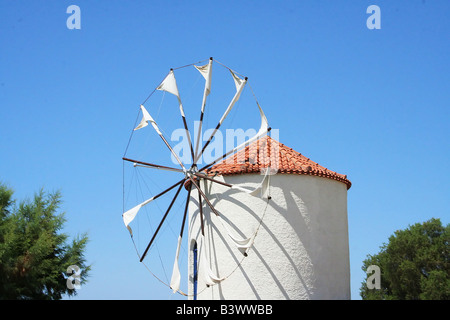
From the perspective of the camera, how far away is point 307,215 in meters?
16.4

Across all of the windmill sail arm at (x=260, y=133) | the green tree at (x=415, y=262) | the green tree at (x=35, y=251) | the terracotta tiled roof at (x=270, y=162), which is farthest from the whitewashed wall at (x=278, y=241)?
the green tree at (x=415, y=262)

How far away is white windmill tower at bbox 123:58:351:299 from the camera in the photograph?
52.1 ft

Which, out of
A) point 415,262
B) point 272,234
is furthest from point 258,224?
point 415,262

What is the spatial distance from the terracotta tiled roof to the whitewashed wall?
0.20 meters

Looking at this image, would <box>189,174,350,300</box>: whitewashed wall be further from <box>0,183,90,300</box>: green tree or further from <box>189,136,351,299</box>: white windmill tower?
<box>0,183,90,300</box>: green tree

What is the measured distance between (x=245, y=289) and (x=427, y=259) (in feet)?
64.1

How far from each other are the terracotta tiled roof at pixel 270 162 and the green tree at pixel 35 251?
23.5 feet

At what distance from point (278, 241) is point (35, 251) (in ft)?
29.0

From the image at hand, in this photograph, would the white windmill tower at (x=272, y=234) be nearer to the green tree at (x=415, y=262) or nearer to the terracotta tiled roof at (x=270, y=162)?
the terracotta tiled roof at (x=270, y=162)

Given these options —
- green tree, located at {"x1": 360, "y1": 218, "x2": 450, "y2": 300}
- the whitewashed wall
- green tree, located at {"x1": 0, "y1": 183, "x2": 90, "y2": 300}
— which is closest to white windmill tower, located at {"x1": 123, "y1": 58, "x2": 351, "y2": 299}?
the whitewashed wall

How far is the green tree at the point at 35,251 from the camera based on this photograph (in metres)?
19.4

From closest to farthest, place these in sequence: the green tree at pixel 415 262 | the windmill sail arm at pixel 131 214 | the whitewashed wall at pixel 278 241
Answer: the whitewashed wall at pixel 278 241 < the windmill sail arm at pixel 131 214 < the green tree at pixel 415 262

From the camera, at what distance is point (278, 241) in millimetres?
15977
